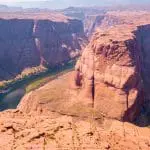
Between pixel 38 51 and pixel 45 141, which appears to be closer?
pixel 45 141

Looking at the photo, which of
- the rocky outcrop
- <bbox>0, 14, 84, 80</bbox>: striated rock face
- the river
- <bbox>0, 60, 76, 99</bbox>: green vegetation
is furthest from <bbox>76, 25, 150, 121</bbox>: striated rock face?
<bbox>0, 14, 84, 80</bbox>: striated rock face

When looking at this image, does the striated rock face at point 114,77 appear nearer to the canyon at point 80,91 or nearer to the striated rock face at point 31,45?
the canyon at point 80,91

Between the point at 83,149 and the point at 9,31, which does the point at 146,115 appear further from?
the point at 9,31

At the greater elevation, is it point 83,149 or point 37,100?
point 83,149

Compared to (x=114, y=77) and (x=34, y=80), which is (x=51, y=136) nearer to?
(x=114, y=77)

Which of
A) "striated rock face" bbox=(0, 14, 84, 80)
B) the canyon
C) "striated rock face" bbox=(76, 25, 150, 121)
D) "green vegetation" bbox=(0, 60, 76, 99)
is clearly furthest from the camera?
"striated rock face" bbox=(0, 14, 84, 80)

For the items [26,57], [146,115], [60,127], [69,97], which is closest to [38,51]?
[26,57]

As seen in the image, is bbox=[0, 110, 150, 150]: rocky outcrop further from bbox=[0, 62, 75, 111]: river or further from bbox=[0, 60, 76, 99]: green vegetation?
bbox=[0, 60, 76, 99]: green vegetation

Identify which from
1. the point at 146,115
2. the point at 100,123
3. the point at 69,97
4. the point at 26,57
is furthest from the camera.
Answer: the point at 26,57
